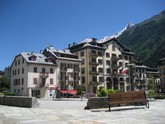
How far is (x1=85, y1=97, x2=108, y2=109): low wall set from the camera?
1747 centimetres

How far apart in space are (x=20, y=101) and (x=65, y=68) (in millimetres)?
48072

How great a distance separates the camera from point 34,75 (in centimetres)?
6222

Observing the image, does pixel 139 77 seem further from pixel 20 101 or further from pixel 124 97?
pixel 124 97

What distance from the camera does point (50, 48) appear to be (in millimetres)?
71188

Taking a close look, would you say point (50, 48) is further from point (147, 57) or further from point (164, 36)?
point (164, 36)

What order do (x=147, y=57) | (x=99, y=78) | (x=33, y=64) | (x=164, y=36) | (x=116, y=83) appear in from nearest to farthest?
(x=33, y=64), (x=99, y=78), (x=116, y=83), (x=147, y=57), (x=164, y=36)

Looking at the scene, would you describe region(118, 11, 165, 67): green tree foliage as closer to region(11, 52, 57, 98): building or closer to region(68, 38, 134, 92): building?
region(68, 38, 134, 92): building

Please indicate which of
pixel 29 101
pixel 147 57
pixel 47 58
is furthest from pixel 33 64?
pixel 147 57

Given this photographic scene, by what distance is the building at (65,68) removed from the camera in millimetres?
67500

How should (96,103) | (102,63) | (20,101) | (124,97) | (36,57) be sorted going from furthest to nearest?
1. (102,63)
2. (36,57)
3. (20,101)
4. (96,103)
5. (124,97)

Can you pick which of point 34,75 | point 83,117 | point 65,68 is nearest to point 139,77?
point 65,68

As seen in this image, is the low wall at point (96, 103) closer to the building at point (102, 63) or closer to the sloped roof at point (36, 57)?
the sloped roof at point (36, 57)

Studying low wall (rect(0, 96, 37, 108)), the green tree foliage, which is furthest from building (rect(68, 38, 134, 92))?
low wall (rect(0, 96, 37, 108))

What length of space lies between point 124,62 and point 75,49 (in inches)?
778
